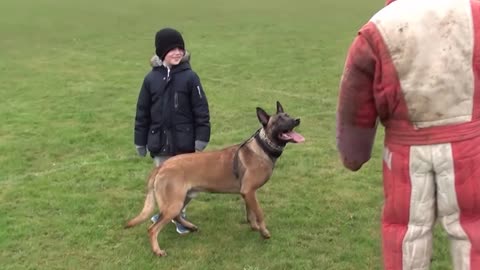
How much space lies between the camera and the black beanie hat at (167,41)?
547 cm

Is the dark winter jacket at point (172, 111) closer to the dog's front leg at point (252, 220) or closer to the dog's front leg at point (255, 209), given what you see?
the dog's front leg at point (255, 209)

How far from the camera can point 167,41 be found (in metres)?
5.50

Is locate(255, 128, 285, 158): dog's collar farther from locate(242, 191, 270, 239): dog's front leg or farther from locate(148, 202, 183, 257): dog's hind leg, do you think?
locate(148, 202, 183, 257): dog's hind leg

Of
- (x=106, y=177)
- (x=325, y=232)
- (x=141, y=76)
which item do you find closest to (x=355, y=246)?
(x=325, y=232)

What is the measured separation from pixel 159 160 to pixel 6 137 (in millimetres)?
4560

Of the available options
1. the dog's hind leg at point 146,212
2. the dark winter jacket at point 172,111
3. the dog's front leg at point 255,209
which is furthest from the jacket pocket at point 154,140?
the dog's front leg at point 255,209

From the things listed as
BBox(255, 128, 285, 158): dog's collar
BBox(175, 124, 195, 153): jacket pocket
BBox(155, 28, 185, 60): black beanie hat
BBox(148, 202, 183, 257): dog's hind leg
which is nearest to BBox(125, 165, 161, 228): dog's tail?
BBox(148, 202, 183, 257): dog's hind leg

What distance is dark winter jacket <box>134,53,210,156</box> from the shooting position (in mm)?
5641

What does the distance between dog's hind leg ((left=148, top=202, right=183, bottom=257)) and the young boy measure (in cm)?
47

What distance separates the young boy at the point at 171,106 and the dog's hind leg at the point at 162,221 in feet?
1.55

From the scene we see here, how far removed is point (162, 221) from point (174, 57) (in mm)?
1396

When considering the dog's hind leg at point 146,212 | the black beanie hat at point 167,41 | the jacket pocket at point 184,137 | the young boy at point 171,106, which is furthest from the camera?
the jacket pocket at point 184,137

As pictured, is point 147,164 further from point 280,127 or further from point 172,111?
point 280,127

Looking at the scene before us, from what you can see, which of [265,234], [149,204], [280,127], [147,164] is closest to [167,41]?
[280,127]
